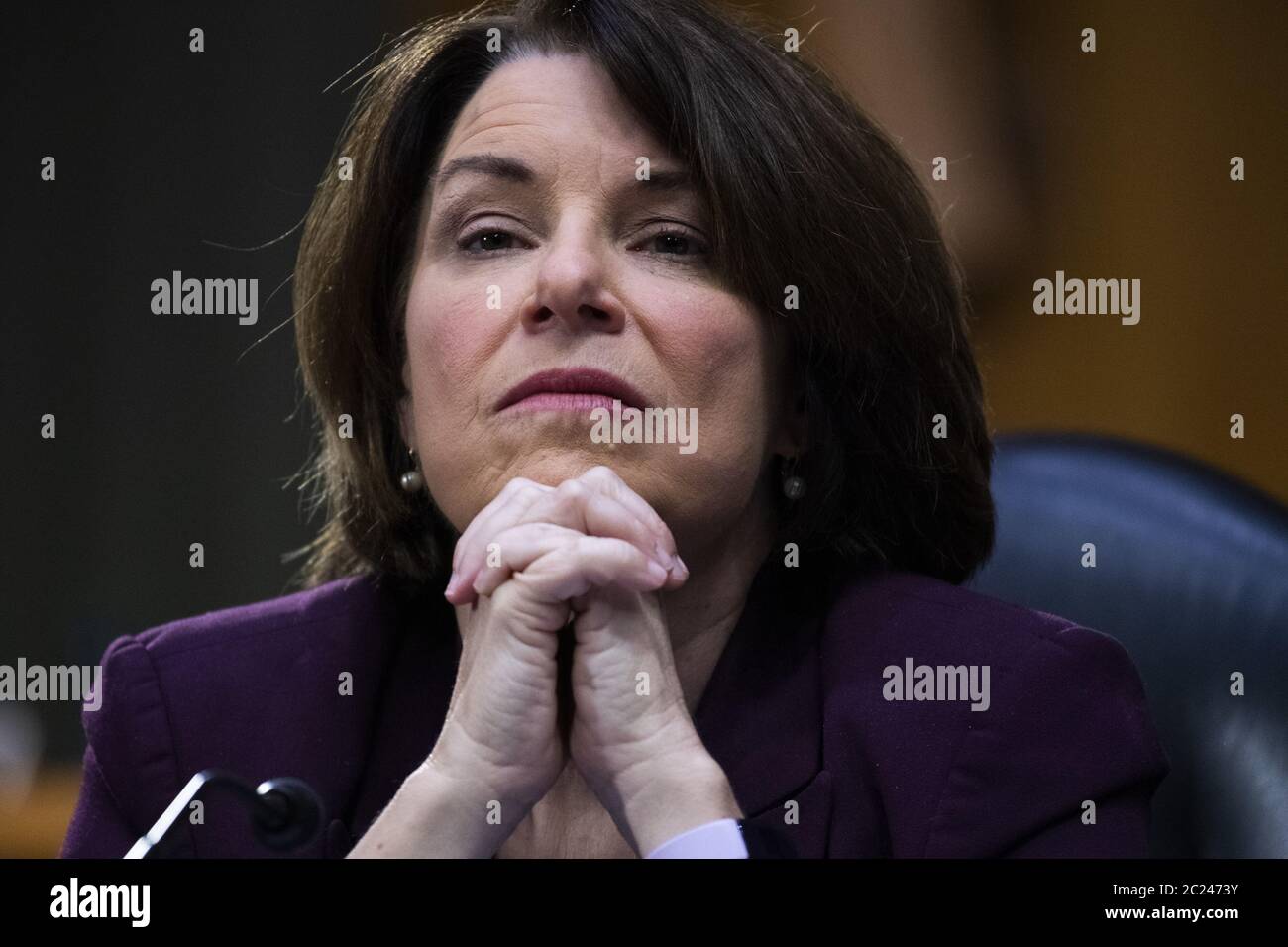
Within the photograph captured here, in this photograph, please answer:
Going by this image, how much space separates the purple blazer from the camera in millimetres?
1246

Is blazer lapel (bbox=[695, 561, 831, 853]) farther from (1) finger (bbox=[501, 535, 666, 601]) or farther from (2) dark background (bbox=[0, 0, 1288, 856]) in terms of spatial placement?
(2) dark background (bbox=[0, 0, 1288, 856])

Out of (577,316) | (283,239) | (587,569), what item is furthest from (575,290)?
(283,239)

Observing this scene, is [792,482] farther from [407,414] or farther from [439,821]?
[439,821]

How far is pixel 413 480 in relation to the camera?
1602mm

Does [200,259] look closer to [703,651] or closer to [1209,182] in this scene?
[703,651]

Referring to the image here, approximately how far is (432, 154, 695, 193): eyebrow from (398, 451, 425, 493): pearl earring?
0.34 meters

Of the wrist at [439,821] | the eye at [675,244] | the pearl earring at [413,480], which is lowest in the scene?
the wrist at [439,821]

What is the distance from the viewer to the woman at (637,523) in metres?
1.24

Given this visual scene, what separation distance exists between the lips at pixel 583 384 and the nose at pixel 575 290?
0.04 meters

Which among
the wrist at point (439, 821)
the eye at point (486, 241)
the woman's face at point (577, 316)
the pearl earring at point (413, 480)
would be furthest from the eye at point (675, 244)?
the wrist at point (439, 821)

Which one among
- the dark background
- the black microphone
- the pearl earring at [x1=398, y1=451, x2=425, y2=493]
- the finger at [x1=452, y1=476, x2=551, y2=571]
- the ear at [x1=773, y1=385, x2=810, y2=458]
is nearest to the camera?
the black microphone

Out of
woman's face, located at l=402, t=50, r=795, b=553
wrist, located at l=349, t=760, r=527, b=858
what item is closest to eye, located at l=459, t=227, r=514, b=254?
woman's face, located at l=402, t=50, r=795, b=553

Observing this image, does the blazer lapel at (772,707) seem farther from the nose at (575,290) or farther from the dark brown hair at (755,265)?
the nose at (575,290)
